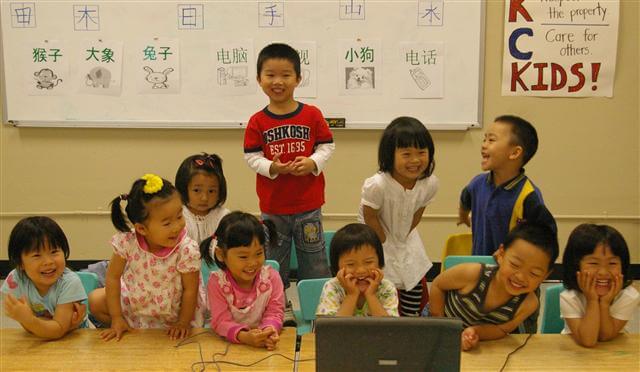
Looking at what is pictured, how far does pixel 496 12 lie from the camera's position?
→ 3617 mm

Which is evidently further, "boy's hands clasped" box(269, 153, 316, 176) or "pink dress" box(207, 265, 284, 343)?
"boy's hands clasped" box(269, 153, 316, 176)

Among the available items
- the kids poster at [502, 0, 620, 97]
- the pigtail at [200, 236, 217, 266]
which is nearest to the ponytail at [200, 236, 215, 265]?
the pigtail at [200, 236, 217, 266]

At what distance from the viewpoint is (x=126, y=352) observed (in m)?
1.66

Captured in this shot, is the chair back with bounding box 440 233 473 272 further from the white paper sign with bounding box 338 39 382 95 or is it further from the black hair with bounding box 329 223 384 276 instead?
the white paper sign with bounding box 338 39 382 95

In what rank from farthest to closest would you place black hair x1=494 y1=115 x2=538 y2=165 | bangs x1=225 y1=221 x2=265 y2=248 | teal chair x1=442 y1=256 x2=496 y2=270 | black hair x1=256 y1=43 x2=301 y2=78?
1. black hair x1=256 y1=43 x2=301 y2=78
2. black hair x1=494 y1=115 x2=538 y2=165
3. teal chair x1=442 y1=256 x2=496 y2=270
4. bangs x1=225 y1=221 x2=265 y2=248

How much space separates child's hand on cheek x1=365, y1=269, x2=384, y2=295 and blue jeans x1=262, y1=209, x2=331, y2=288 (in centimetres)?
86

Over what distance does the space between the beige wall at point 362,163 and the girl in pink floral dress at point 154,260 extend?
195cm

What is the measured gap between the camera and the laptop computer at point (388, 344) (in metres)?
1.25

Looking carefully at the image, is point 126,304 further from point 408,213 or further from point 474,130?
point 474,130

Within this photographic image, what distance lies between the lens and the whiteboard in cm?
361

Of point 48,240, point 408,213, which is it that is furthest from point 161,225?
point 408,213

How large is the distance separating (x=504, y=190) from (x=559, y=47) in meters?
1.74

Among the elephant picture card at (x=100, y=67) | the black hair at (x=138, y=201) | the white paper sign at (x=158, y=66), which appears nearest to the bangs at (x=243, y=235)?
the black hair at (x=138, y=201)

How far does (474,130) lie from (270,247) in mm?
1784
